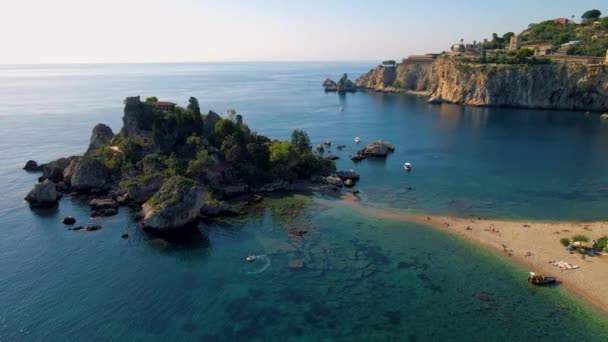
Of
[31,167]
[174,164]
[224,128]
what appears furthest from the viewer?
[31,167]

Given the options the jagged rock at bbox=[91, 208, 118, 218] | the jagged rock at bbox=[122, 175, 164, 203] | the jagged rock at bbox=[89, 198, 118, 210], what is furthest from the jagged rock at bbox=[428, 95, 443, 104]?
the jagged rock at bbox=[91, 208, 118, 218]

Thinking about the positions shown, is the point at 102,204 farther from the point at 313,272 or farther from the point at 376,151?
the point at 376,151

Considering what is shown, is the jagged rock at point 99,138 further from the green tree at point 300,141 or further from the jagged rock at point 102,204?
the green tree at point 300,141

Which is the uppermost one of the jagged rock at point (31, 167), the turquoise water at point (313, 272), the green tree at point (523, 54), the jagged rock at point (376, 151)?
the green tree at point (523, 54)

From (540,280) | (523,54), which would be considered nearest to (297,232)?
(540,280)

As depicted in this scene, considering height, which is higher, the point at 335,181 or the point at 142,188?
the point at 142,188

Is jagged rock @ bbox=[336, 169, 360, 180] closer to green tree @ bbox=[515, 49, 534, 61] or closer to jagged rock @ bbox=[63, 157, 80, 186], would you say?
jagged rock @ bbox=[63, 157, 80, 186]

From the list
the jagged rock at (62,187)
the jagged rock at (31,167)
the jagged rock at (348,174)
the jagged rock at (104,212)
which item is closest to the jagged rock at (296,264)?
the jagged rock at (104,212)
